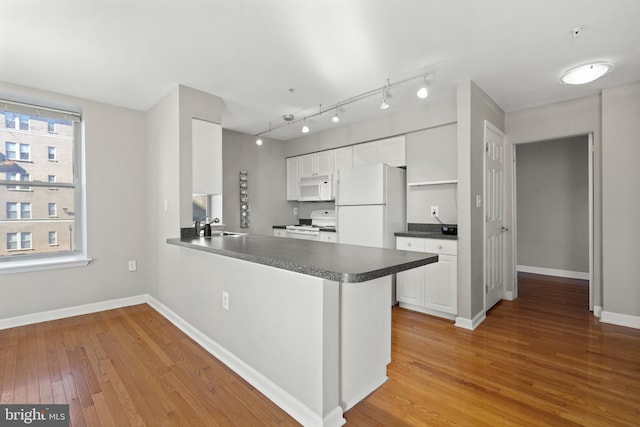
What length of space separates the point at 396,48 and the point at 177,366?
292 centimetres

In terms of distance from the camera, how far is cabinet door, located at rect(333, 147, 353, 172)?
4.34m

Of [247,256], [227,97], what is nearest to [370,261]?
[247,256]

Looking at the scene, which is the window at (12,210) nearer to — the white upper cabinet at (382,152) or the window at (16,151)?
the window at (16,151)

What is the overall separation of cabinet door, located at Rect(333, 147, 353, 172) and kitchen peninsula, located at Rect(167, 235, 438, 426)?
247 centimetres

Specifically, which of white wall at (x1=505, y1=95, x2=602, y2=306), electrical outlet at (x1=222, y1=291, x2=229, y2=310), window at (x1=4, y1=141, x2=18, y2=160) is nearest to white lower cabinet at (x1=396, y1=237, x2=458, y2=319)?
white wall at (x1=505, y1=95, x2=602, y2=306)

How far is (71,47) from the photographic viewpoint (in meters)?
2.27

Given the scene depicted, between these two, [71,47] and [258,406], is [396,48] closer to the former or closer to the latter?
[71,47]

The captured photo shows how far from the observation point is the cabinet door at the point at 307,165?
488 cm

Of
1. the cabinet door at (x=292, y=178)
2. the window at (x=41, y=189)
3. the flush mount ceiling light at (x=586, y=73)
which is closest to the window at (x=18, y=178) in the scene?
the window at (x=41, y=189)

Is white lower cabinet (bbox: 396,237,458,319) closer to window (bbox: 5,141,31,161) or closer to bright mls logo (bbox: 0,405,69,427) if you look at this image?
bright mls logo (bbox: 0,405,69,427)

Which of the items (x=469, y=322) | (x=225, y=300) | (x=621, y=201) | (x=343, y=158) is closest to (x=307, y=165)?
(x=343, y=158)

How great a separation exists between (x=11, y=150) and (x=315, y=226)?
371cm

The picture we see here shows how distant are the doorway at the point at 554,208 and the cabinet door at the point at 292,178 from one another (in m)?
3.58

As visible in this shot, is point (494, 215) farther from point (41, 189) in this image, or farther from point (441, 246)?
point (41, 189)
